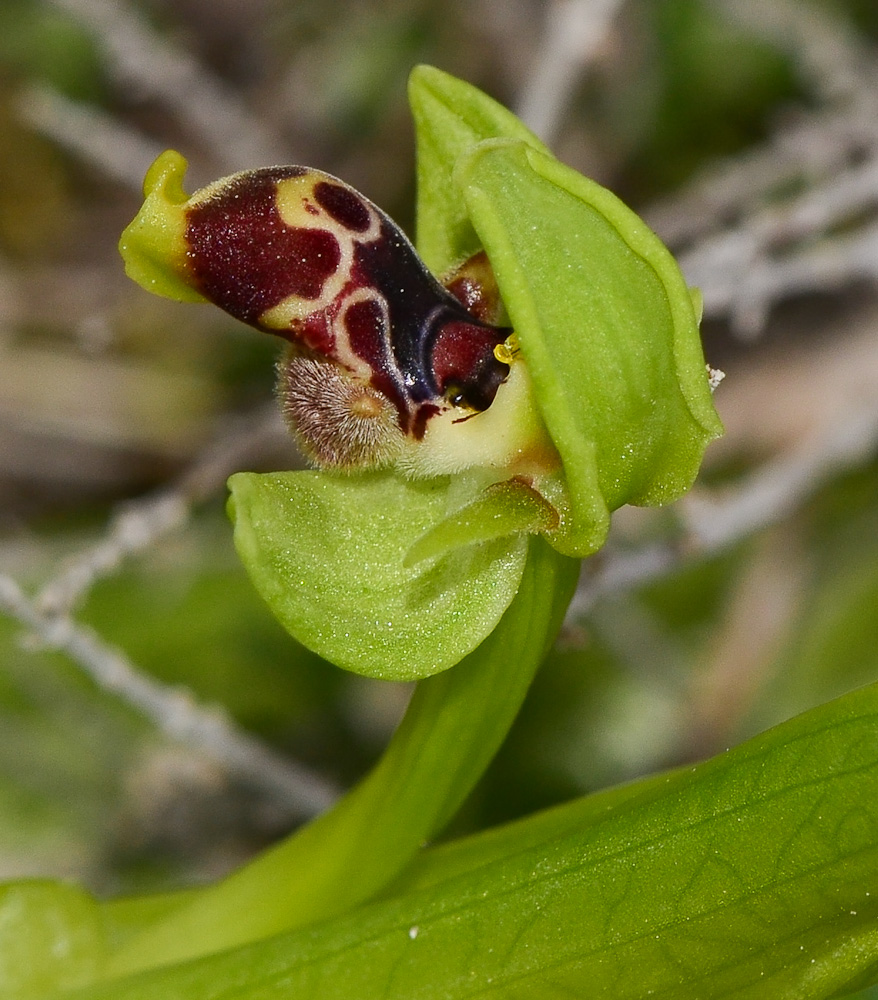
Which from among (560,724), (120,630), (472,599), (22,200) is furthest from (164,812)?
(472,599)

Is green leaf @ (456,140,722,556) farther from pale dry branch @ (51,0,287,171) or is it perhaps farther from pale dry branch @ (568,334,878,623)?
pale dry branch @ (51,0,287,171)

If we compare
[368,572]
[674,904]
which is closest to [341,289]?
[368,572]

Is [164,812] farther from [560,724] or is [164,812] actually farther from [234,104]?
[234,104]

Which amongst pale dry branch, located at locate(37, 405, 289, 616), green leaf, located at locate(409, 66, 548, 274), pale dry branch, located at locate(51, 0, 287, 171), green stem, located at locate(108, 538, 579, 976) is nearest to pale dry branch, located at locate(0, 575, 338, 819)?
→ pale dry branch, located at locate(37, 405, 289, 616)

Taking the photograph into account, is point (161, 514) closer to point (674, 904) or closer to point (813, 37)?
point (674, 904)

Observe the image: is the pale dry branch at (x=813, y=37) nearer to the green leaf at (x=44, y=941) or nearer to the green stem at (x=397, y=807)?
the green stem at (x=397, y=807)
